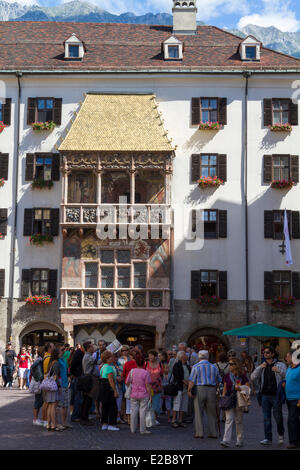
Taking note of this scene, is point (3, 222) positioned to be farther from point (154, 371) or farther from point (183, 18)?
point (154, 371)

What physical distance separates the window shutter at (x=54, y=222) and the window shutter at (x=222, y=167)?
8.39m

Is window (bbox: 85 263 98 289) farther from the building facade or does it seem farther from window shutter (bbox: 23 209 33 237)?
window shutter (bbox: 23 209 33 237)

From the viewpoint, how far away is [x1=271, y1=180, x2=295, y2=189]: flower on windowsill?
34.1 meters

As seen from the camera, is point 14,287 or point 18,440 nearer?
point 18,440

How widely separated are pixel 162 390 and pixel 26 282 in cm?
1656

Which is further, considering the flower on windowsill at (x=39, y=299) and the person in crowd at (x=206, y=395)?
the flower on windowsill at (x=39, y=299)

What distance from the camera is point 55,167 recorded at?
34.8 metres

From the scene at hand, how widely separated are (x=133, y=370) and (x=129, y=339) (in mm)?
18660

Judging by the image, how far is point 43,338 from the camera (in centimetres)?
3447

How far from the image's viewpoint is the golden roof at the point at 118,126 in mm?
33531

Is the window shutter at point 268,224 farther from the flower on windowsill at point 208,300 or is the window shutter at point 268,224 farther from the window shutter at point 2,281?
the window shutter at point 2,281

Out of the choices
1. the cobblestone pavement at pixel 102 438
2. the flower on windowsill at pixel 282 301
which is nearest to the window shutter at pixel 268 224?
the flower on windowsill at pixel 282 301
